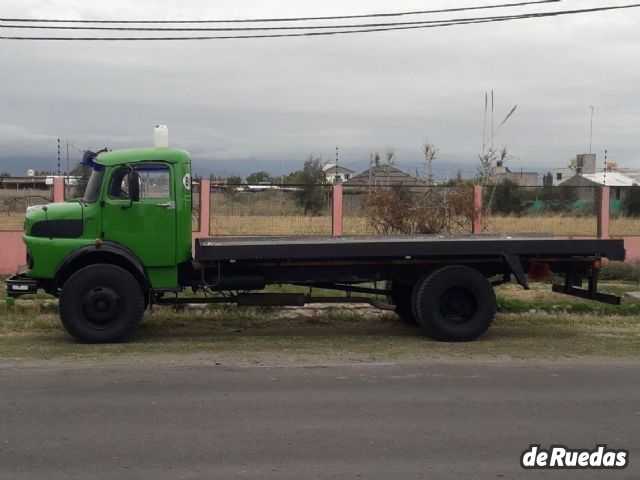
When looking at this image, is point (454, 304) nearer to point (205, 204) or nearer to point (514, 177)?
point (205, 204)

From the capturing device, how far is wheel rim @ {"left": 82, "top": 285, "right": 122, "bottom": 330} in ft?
33.1

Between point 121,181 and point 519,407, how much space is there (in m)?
6.10

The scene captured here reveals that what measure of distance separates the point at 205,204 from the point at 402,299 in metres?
6.46

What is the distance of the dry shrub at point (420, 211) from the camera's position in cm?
1756


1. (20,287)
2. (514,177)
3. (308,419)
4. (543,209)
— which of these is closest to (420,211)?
(543,209)

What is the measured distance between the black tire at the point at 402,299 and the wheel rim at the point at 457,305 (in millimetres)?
956

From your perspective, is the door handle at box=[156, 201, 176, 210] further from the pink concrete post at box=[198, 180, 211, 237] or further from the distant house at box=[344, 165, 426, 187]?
the distant house at box=[344, 165, 426, 187]

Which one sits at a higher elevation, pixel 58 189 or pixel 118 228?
pixel 58 189

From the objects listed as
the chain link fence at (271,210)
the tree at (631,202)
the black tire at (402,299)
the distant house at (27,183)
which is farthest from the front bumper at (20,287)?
the tree at (631,202)

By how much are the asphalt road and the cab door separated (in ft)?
6.33

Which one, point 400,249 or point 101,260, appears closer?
point 101,260

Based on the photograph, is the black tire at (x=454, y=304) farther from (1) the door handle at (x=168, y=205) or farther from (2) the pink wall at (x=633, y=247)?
(2) the pink wall at (x=633, y=247)

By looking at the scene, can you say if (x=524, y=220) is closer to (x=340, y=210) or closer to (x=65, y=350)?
(x=340, y=210)

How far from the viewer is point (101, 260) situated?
10359mm
